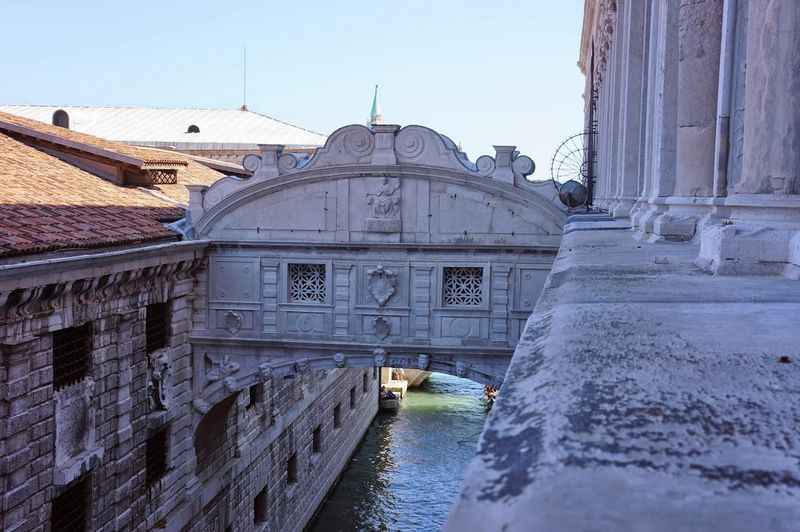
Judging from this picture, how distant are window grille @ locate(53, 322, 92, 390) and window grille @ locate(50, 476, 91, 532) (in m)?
1.41

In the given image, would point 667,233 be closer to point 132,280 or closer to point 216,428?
point 132,280

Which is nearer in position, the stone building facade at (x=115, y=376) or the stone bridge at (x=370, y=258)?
the stone building facade at (x=115, y=376)

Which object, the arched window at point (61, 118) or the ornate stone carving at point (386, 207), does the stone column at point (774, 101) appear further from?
the arched window at point (61, 118)

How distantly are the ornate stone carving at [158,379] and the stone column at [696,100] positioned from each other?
9.32 meters

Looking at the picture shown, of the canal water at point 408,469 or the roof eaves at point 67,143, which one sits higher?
the roof eaves at point 67,143

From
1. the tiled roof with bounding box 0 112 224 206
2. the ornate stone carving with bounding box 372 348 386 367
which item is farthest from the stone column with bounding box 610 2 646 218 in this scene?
the tiled roof with bounding box 0 112 224 206

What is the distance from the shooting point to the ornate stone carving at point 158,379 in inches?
565

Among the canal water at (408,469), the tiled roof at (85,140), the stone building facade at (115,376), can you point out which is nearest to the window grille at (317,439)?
the stone building facade at (115,376)

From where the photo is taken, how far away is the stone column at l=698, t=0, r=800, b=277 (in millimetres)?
4879

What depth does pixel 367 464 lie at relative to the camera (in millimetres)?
26500

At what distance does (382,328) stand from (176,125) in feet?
92.1

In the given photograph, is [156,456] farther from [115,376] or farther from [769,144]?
[769,144]

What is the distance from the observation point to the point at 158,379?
47.6 feet

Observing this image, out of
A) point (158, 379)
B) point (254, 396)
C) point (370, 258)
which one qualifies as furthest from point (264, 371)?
point (254, 396)
